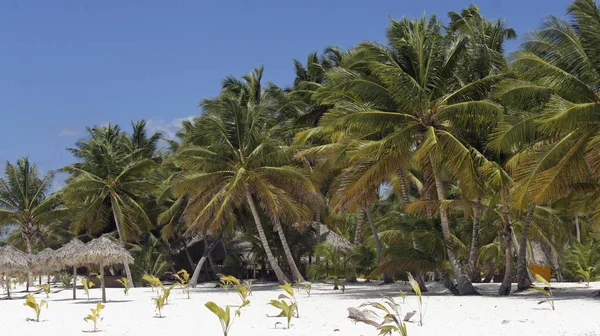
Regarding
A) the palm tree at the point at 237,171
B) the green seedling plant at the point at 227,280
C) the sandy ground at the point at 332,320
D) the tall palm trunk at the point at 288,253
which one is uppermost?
the palm tree at the point at 237,171

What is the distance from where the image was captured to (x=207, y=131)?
2497 cm

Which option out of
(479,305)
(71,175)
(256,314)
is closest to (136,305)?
(256,314)

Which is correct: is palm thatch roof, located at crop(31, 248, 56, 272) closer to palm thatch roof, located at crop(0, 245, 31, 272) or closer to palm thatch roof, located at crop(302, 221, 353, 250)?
palm thatch roof, located at crop(0, 245, 31, 272)

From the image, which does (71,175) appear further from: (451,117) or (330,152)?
(451,117)

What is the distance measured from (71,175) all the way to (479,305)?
2759cm

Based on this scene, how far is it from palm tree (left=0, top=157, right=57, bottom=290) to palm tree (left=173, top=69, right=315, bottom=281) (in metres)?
13.2

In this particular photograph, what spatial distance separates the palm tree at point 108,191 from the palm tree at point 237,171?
21.0 ft

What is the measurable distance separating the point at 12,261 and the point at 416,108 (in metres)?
16.8

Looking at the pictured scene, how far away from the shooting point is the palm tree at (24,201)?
111 ft

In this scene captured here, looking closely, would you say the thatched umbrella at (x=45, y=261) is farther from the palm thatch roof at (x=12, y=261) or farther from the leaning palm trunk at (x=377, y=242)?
the leaning palm trunk at (x=377, y=242)

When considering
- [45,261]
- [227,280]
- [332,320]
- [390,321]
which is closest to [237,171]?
[227,280]

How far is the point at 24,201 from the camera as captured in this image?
112ft

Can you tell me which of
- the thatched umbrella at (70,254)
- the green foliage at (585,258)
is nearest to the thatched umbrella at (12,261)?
the thatched umbrella at (70,254)

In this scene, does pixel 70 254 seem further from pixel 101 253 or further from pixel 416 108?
pixel 416 108
